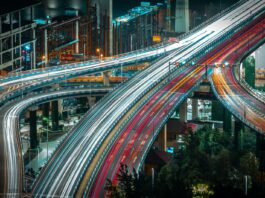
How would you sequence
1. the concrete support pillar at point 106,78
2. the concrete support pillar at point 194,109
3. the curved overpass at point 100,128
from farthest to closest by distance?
the concrete support pillar at point 106,78 → the concrete support pillar at point 194,109 → the curved overpass at point 100,128

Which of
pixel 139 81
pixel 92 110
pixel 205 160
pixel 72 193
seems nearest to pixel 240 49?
pixel 139 81

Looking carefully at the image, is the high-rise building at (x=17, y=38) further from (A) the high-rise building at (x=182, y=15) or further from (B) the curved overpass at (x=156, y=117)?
(B) the curved overpass at (x=156, y=117)

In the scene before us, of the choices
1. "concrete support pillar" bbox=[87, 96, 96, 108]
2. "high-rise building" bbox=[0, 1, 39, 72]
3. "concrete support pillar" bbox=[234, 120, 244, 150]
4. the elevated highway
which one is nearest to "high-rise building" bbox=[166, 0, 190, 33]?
the elevated highway

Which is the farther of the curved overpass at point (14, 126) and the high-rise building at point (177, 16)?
the high-rise building at point (177, 16)

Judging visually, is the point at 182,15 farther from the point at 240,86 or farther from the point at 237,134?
the point at 237,134

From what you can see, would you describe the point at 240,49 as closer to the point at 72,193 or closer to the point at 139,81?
the point at 139,81

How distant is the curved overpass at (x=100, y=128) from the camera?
17141 mm

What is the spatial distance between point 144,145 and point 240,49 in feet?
40.6

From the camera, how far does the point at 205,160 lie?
59.6 feet

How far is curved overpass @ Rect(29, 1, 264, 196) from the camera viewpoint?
56.2 feet

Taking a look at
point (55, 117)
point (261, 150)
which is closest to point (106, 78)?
point (55, 117)

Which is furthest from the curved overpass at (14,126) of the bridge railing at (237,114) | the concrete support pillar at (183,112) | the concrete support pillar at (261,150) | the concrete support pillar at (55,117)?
the concrete support pillar at (261,150)

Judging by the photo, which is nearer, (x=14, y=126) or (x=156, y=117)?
(x=14, y=126)

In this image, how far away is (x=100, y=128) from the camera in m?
21.3
